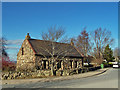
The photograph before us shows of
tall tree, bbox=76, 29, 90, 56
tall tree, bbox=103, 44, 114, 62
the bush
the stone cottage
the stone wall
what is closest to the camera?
the bush

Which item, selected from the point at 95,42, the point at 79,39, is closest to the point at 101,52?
the point at 95,42

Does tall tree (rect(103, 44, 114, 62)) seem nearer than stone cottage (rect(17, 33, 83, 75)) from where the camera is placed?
No

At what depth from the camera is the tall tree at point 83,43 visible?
4405cm

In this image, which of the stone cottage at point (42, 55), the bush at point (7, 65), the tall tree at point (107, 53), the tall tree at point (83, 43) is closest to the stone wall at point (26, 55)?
the stone cottage at point (42, 55)

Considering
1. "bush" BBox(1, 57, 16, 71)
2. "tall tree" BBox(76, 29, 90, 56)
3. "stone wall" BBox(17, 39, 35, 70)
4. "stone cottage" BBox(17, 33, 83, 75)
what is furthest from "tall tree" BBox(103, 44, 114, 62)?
"bush" BBox(1, 57, 16, 71)

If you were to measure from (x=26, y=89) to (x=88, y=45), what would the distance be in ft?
120

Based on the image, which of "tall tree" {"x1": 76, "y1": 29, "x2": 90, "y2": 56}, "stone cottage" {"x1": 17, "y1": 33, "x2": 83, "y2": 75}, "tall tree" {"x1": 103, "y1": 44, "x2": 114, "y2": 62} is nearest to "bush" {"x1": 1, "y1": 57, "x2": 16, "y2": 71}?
"stone cottage" {"x1": 17, "y1": 33, "x2": 83, "y2": 75}

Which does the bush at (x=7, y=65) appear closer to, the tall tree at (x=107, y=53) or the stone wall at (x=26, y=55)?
the stone wall at (x=26, y=55)

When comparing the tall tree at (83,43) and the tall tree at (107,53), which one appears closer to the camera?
the tall tree at (83,43)

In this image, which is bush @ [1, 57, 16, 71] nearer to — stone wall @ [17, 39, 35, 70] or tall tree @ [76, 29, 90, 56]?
stone wall @ [17, 39, 35, 70]

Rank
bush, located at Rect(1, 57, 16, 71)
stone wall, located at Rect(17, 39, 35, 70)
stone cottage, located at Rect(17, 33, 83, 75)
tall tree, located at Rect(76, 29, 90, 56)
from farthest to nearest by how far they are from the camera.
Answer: tall tree, located at Rect(76, 29, 90, 56)
stone wall, located at Rect(17, 39, 35, 70)
stone cottage, located at Rect(17, 33, 83, 75)
bush, located at Rect(1, 57, 16, 71)

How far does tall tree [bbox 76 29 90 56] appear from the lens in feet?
145

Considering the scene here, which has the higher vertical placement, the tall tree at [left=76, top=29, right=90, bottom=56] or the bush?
the tall tree at [left=76, top=29, right=90, bottom=56]

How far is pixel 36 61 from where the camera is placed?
2364cm
